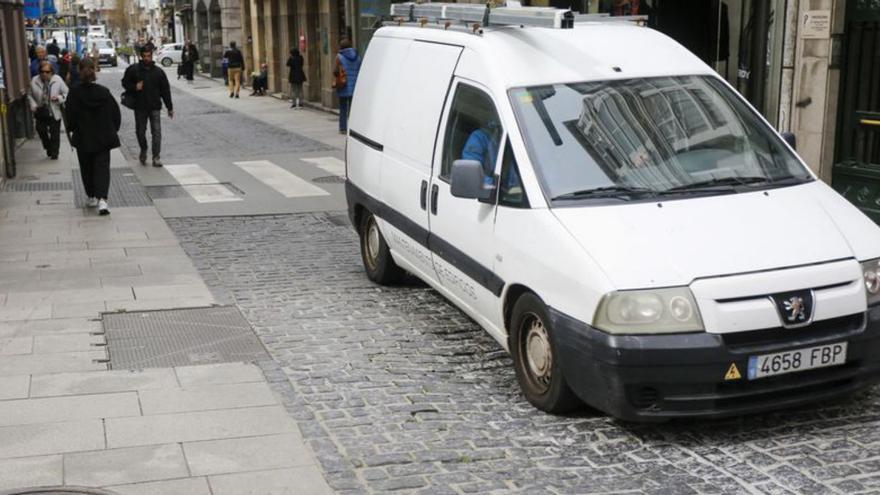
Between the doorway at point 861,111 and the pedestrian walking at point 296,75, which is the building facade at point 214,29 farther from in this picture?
the doorway at point 861,111

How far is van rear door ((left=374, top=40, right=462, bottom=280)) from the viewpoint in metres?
7.49

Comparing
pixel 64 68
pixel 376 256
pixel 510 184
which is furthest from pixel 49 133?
pixel 510 184

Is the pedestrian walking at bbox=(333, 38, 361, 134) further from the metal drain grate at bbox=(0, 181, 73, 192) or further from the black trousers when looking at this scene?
the black trousers

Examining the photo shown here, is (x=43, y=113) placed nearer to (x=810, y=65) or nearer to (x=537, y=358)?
(x=810, y=65)

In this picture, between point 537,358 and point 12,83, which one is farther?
point 12,83

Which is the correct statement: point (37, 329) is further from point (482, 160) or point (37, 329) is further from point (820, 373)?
point (820, 373)

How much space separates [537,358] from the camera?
5965 millimetres

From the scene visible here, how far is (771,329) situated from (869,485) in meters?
0.82

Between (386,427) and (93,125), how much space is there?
27.3ft

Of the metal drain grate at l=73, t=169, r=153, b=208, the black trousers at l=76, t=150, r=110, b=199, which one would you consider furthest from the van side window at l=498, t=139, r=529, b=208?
the metal drain grate at l=73, t=169, r=153, b=208

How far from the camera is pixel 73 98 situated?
42.2 feet

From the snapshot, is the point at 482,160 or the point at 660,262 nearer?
the point at 660,262

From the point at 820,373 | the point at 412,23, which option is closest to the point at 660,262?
the point at 820,373

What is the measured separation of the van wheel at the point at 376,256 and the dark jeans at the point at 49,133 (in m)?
11.6
